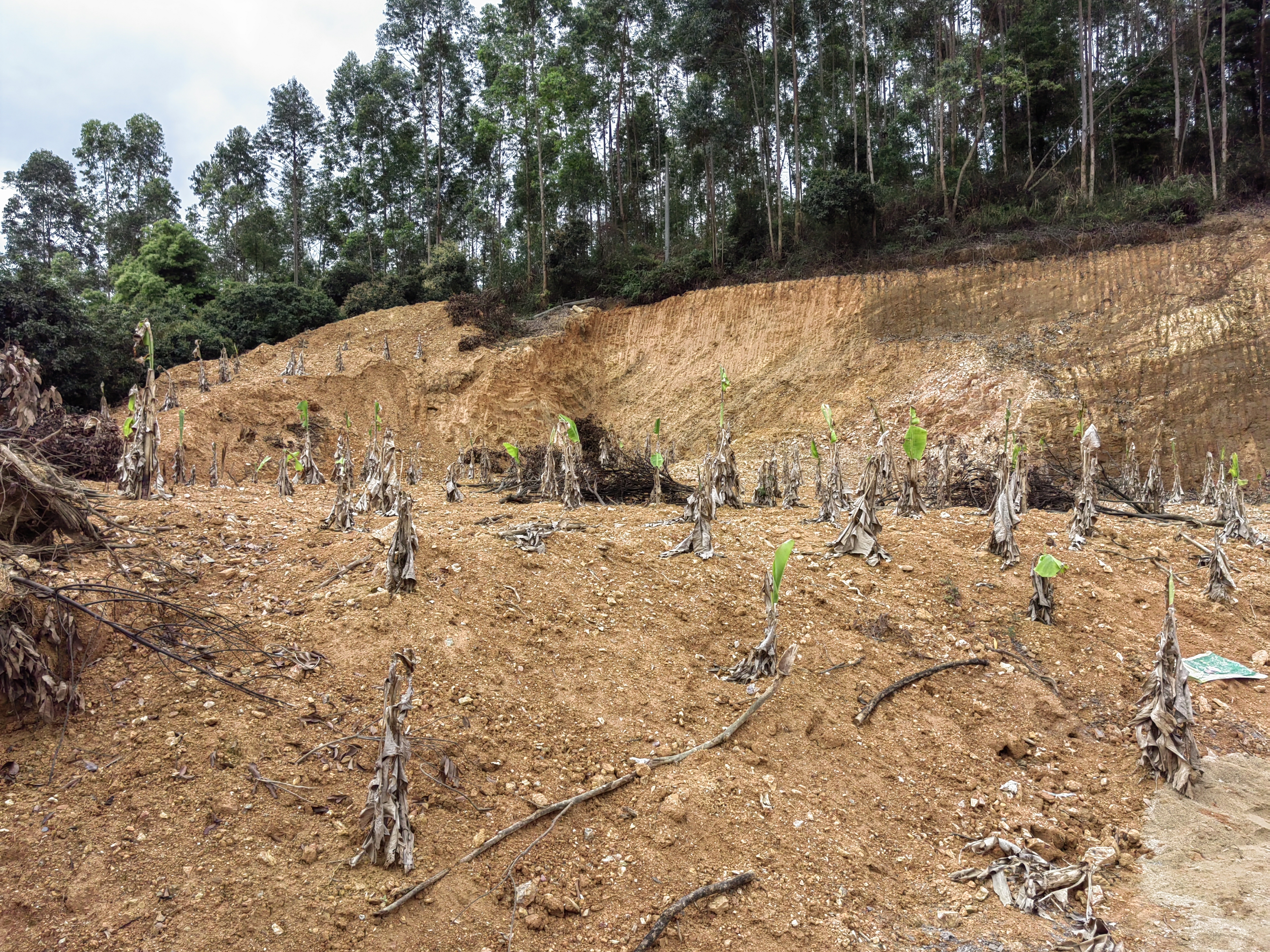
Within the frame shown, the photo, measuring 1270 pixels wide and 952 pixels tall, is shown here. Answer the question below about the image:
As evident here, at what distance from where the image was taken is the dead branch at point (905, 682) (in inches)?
177

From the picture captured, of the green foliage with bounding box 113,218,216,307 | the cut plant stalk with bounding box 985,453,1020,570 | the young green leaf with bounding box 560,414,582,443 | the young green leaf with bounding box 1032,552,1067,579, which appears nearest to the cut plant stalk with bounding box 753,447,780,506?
the young green leaf with bounding box 560,414,582,443

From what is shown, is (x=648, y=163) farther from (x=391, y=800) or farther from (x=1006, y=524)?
(x=391, y=800)

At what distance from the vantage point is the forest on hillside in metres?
20.5

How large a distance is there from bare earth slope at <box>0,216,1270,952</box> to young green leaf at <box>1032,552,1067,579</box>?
28.1 inches

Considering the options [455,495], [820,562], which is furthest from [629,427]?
[820,562]

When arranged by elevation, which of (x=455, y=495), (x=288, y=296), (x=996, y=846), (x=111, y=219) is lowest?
(x=996, y=846)

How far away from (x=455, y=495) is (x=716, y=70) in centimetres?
2250

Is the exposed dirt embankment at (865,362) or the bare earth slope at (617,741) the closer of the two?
the bare earth slope at (617,741)

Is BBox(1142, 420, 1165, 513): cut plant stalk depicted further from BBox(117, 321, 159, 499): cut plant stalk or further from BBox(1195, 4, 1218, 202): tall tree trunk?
BBox(117, 321, 159, 499): cut plant stalk

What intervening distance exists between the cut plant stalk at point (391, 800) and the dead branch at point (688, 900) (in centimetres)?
A: 117

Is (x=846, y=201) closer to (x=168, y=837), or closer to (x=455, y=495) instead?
(x=455, y=495)

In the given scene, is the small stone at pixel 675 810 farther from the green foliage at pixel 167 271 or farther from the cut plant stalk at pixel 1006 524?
the green foliage at pixel 167 271

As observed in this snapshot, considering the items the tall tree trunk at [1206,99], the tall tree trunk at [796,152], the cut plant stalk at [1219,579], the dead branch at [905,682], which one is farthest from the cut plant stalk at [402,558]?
the tall tree trunk at [1206,99]

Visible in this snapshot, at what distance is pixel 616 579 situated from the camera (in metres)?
5.88
